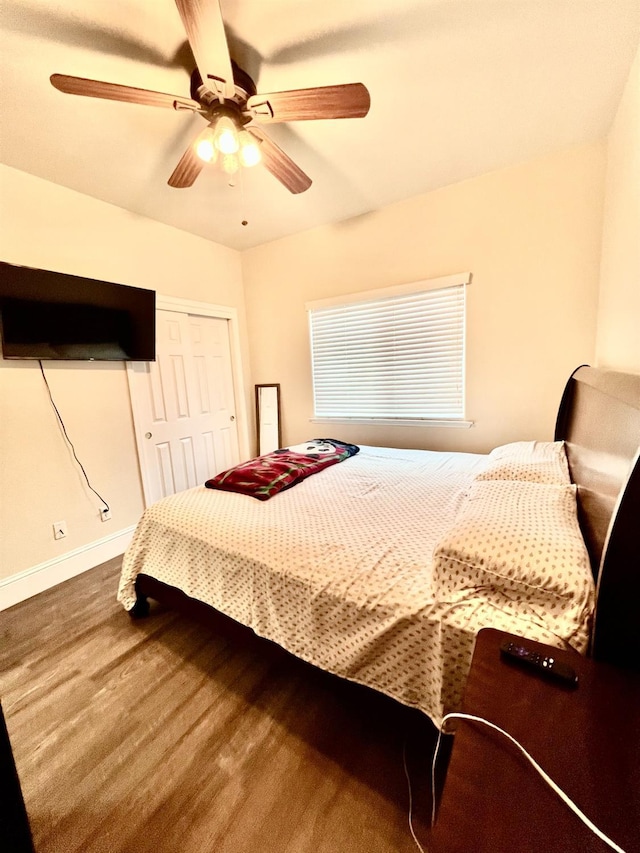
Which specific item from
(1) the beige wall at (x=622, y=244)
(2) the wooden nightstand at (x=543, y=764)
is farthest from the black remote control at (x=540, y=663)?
(1) the beige wall at (x=622, y=244)

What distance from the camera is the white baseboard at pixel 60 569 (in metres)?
2.15

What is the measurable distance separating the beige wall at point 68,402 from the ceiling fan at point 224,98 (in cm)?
120

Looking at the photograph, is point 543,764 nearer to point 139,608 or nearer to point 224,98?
point 139,608

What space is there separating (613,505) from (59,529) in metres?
3.06

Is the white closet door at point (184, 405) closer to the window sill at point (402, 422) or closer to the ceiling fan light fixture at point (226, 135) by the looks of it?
the window sill at point (402, 422)

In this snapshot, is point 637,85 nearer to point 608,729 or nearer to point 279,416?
point 608,729

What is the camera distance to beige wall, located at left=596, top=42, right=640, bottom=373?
4.89 ft

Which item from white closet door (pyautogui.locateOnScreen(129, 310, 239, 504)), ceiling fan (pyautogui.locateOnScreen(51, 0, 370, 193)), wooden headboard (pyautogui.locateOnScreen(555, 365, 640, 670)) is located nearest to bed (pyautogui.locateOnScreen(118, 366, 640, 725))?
wooden headboard (pyautogui.locateOnScreen(555, 365, 640, 670))

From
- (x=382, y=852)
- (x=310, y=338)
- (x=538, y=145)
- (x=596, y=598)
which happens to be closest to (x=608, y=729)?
(x=596, y=598)

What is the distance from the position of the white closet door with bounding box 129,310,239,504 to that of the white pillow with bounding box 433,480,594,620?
2.66m

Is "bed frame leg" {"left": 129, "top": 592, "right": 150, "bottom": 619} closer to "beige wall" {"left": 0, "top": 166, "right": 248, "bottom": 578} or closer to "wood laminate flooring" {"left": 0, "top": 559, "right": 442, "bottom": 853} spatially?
"wood laminate flooring" {"left": 0, "top": 559, "right": 442, "bottom": 853}

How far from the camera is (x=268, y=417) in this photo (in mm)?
3852

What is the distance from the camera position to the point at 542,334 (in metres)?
2.40

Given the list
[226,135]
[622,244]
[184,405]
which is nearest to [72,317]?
[184,405]
